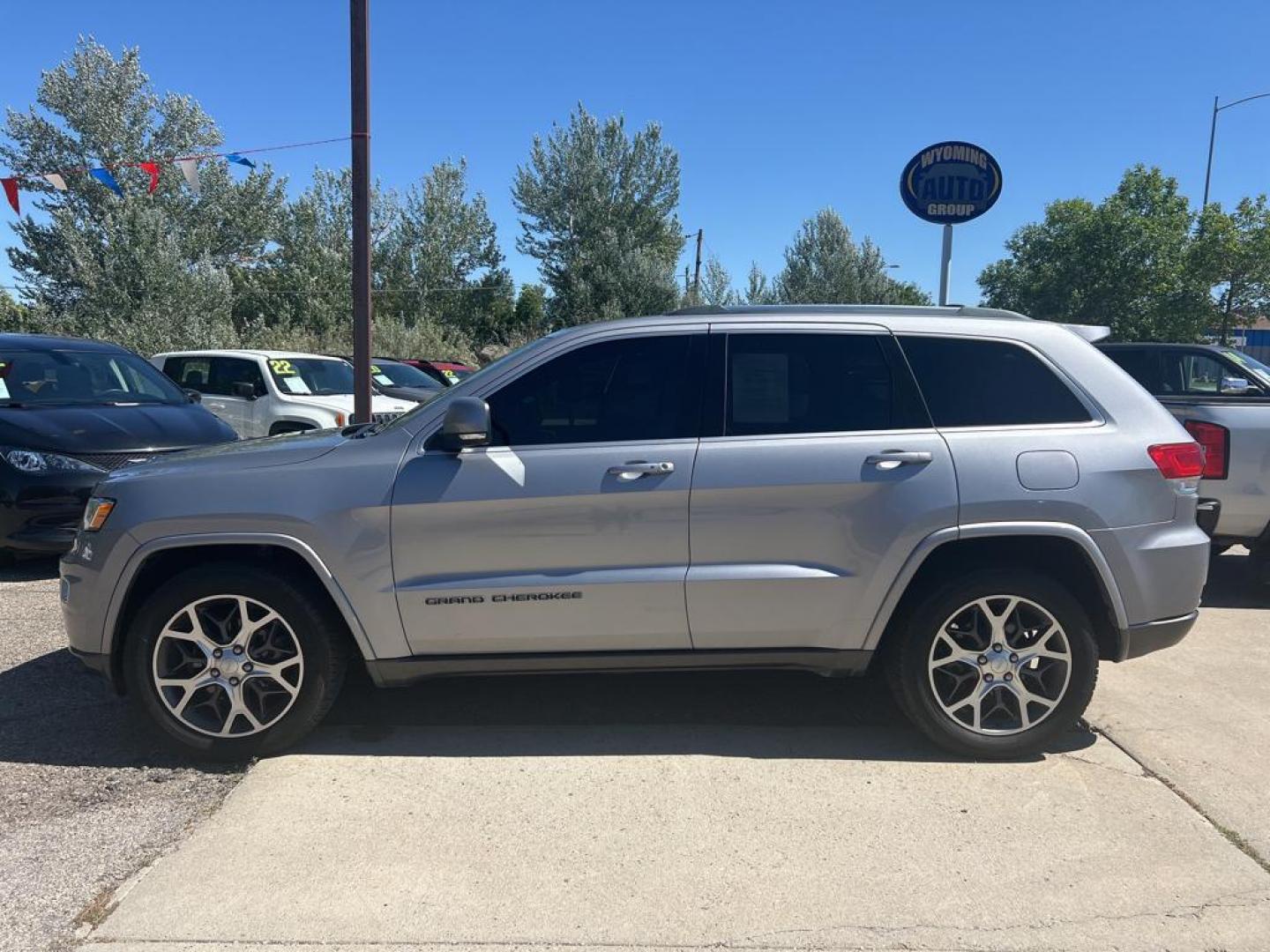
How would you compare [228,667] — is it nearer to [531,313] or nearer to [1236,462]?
[1236,462]

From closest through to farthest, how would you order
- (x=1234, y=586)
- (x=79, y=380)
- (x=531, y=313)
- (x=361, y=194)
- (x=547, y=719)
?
1. (x=547, y=719)
2. (x=1234, y=586)
3. (x=79, y=380)
4. (x=361, y=194)
5. (x=531, y=313)

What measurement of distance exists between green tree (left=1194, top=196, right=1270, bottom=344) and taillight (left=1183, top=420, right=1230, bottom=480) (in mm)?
30076

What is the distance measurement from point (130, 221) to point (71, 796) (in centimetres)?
2359

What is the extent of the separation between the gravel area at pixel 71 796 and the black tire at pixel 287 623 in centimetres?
15

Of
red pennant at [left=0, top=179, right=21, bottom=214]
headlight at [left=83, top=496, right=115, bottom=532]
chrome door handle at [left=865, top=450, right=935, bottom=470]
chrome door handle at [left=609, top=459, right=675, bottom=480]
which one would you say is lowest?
headlight at [left=83, top=496, right=115, bottom=532]

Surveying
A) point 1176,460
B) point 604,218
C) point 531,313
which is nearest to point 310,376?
point 1176,460

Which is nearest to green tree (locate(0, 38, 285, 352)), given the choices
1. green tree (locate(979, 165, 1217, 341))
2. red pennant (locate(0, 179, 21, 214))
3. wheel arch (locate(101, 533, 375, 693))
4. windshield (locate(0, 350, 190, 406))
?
red pennant (locate(0, 179, 21, 214))

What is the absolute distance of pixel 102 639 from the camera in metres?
3.69

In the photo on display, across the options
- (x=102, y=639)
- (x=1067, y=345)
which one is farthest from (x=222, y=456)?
(x=1067, y=345)

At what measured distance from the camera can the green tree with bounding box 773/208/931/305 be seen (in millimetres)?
34875

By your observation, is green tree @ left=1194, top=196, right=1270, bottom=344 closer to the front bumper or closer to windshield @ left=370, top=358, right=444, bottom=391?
windshield @ left=370, top=358, right=444, bottom=391

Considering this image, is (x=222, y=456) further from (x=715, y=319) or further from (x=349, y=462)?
(x=715, y=319)

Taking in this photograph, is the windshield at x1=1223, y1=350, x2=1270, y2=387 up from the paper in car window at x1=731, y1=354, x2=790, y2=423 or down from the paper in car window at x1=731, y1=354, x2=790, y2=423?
up

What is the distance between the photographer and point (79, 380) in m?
7.71
